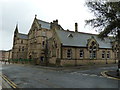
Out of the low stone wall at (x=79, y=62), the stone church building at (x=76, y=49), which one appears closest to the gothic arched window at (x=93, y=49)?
the stone church building at (x=76, y=49)

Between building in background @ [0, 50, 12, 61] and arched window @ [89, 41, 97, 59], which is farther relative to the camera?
building in background @ [0, 50, 12, 61]

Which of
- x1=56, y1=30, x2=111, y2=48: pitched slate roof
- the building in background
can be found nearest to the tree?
x1=56, y1=30, x2=111, y2=48: pitched slate roof

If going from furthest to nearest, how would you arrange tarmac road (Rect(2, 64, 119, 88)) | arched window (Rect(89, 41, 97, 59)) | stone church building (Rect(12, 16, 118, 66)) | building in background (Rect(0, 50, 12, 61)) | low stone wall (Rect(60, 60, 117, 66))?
building in background (Rect(0, 50, 12, 61)) < arched window (Rect(89, 41, 97, 59)) < stone church building (Rect(12, 16, 118, 66)) < low stone wall (Rect(60, 60, 117, 66)) < tarmac road (Rect(2, 64, 119, 88))

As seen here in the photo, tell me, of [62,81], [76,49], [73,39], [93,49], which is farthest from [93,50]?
[62,81]

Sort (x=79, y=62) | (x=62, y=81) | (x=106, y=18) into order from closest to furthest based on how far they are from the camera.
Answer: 1. (x=62, y=81)
2. (x=106, y=18)
3. (x=79, y=62)

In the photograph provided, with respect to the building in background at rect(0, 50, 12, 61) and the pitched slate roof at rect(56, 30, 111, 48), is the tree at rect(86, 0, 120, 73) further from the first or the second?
the building in background at rect(0, 50, 12, 61)

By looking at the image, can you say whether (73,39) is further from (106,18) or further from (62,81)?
(62,81)

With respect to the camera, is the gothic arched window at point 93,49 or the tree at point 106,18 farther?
the gothic arched window at point 93,49

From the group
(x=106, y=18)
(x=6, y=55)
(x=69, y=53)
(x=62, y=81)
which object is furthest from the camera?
(x=6, y=55)

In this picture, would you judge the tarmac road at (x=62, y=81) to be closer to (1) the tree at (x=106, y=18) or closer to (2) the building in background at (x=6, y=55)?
(1) the tree at (x=106, y=18)

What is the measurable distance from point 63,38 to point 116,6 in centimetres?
2068

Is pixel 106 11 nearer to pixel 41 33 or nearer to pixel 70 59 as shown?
pixel 70 59

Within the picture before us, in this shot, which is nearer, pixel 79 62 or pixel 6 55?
pixel 79 62

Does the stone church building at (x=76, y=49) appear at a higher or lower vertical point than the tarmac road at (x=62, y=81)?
higher
